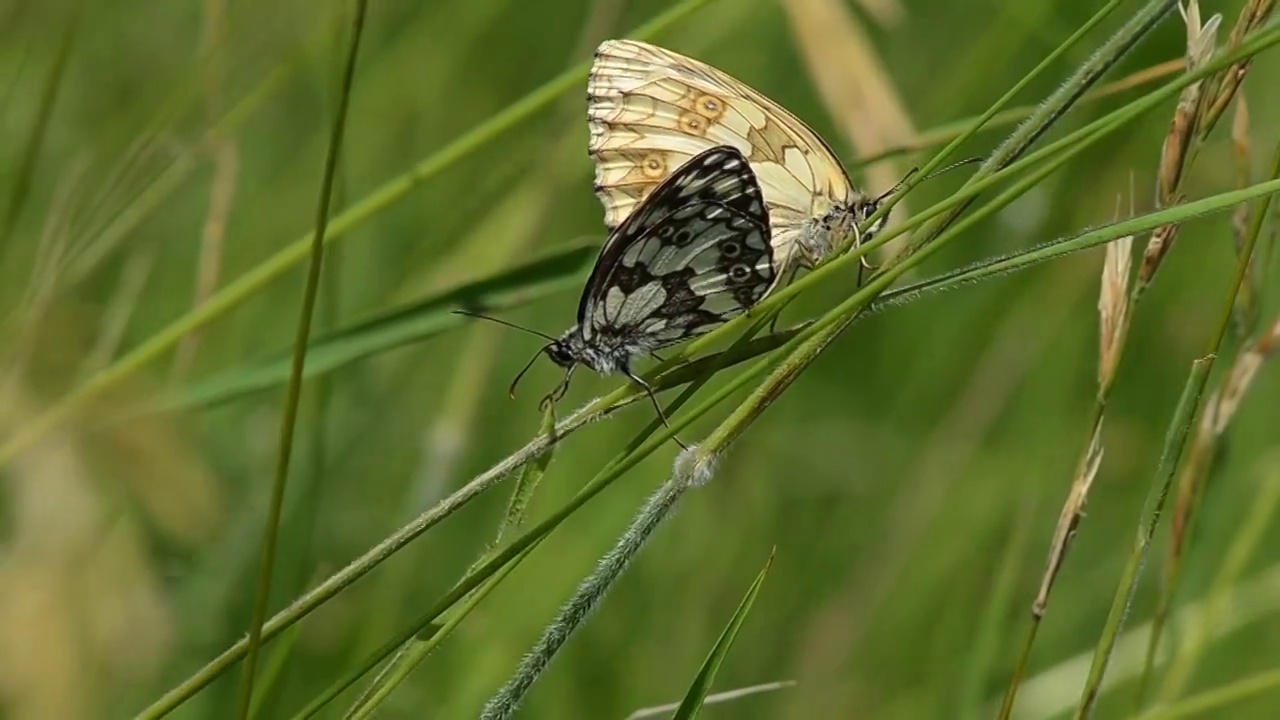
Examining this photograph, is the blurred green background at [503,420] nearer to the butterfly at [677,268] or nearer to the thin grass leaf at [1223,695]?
the thin grass leaf at [1223,695]

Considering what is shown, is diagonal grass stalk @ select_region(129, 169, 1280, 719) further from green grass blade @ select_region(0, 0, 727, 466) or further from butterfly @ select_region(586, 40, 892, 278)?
butterfly @ select_region(586, 40, 892, 278)

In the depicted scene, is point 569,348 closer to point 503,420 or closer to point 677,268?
point 677,268

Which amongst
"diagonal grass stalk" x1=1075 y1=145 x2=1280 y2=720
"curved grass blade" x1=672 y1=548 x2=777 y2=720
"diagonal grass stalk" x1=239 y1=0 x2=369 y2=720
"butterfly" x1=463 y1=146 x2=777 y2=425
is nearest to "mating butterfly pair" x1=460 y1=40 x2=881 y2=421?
"butterfly" x1=463 y1=146 x2=777 y2=425

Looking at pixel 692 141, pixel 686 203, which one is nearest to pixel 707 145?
pixel 692 141

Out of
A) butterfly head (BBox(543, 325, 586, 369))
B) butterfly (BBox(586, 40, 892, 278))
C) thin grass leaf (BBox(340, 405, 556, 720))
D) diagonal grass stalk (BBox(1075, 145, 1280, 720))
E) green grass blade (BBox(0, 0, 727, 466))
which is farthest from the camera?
butterfly (BBox(586, 40, 892, 278))

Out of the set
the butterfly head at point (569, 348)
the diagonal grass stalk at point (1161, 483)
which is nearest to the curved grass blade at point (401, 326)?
the butterfly head at point (569, 348)

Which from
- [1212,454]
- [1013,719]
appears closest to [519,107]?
[1212,454]

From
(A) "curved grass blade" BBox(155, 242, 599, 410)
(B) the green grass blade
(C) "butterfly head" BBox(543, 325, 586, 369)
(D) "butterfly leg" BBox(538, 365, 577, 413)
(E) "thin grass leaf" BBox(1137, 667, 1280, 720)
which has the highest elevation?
(B) the green grass blade
